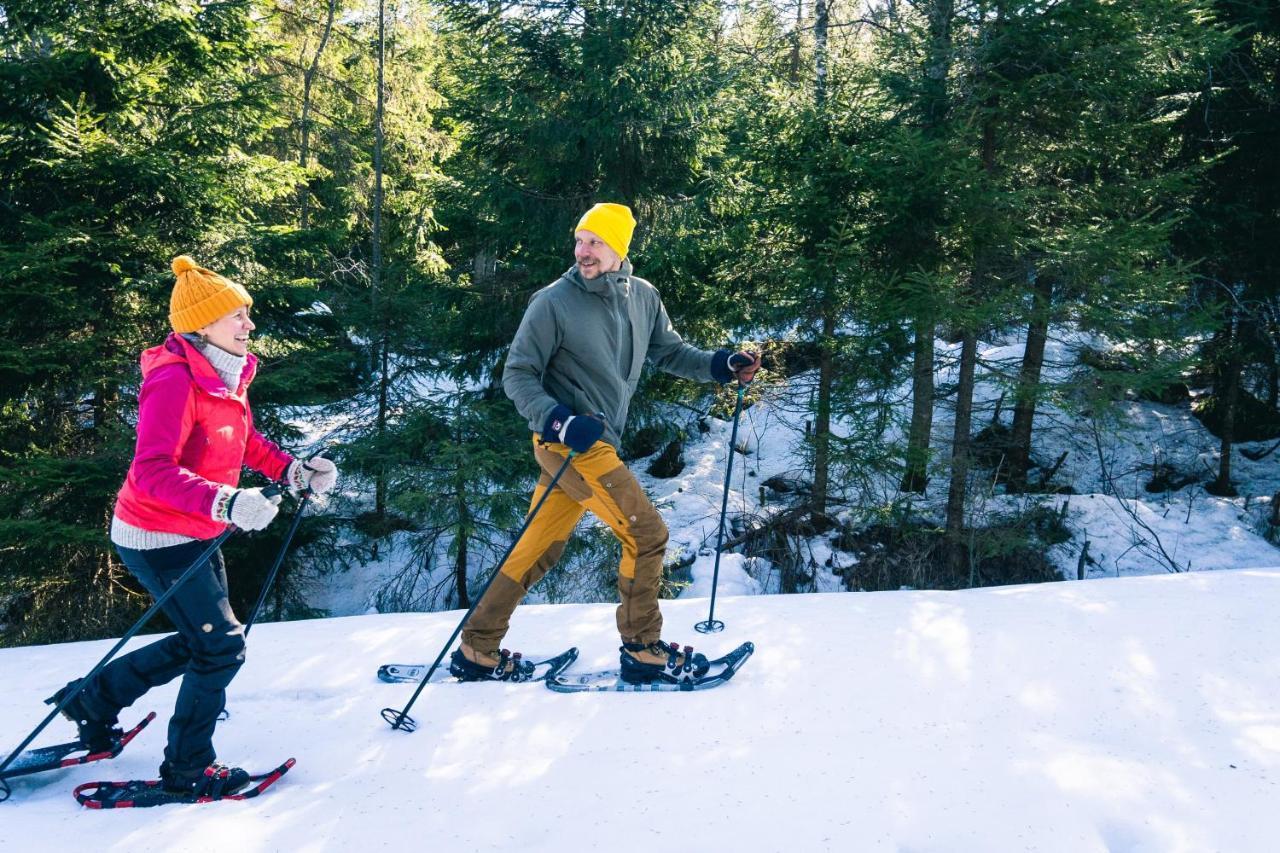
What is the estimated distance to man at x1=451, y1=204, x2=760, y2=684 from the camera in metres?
4.04

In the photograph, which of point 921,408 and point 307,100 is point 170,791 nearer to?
point 921,408

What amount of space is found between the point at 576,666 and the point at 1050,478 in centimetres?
1008

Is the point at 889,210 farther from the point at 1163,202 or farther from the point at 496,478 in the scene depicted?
the point at 496,478

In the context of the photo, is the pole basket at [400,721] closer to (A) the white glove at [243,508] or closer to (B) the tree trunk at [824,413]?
(A) the white glove at [243,508]

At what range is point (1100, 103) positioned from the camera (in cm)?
837

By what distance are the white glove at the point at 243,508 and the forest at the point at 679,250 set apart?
5738 mm

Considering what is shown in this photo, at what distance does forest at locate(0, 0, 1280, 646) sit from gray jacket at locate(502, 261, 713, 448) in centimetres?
477

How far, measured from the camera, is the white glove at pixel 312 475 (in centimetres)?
368

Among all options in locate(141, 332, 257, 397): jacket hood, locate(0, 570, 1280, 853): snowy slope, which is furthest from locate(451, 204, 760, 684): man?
locate(141, 332, 257, 397): jacket hood

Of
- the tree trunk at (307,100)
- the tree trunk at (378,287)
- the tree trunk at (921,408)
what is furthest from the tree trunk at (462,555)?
the tree trunk at (307,100)

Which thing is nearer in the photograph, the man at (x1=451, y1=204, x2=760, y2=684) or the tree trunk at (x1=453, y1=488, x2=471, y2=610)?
the man at (x1=451, y1=204, x2=760, y2=684)

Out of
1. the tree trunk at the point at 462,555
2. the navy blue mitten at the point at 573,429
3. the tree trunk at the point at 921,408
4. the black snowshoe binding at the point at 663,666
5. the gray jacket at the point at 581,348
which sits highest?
the gray jacket at the point at 581,348

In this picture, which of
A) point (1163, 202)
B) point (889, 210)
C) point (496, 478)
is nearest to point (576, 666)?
point (496, 478)

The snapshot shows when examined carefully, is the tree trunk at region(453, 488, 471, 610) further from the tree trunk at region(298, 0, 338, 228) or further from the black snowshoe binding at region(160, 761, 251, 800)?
the tree trunk at region(298, 0, 338, 228)
